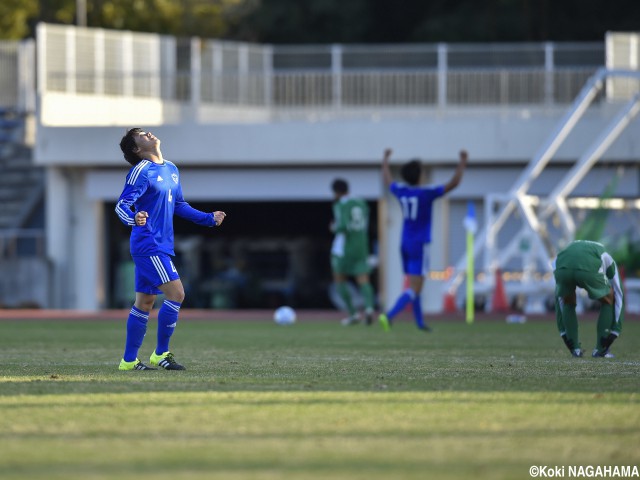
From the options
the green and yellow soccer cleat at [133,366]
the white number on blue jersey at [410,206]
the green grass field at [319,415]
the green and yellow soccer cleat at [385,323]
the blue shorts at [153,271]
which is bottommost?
the green and yellow soccer cleat at [385,323]

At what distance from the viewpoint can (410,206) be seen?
60.5 ft

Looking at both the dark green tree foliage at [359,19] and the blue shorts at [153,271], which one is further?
the dark green tree foliage at [359,19]

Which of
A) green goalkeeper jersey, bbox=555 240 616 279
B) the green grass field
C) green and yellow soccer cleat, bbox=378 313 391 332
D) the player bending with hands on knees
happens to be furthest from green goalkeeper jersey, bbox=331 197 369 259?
green goalkeeper jersey, bbox=555 240 616 279

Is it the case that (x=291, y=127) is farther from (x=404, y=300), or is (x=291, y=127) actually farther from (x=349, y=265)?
(x=404, y=300)

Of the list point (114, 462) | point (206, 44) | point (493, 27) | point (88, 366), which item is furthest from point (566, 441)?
point (493, 27)

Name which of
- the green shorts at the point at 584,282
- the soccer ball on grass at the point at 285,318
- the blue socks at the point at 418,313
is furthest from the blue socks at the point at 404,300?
the green shorts at the point at 584,282

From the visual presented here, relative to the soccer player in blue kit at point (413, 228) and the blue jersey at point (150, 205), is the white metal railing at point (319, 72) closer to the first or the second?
the soccer player in blue kit at point (413, 228)

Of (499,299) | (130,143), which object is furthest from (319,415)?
(499,299)

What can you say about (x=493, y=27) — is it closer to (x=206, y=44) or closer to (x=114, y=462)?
(x=206, y=44)

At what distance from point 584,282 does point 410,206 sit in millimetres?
6996

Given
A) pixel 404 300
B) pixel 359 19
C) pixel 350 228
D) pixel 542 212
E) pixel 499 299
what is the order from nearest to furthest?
1. pixel 404 300
2. pixel 350 228
3. pixel 499 299
4. pixel 542 212
5. pixel 359 19

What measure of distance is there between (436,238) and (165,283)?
2206cm

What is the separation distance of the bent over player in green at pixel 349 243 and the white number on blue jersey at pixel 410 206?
8.23 feet

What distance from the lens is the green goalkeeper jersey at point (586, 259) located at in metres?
11.6
